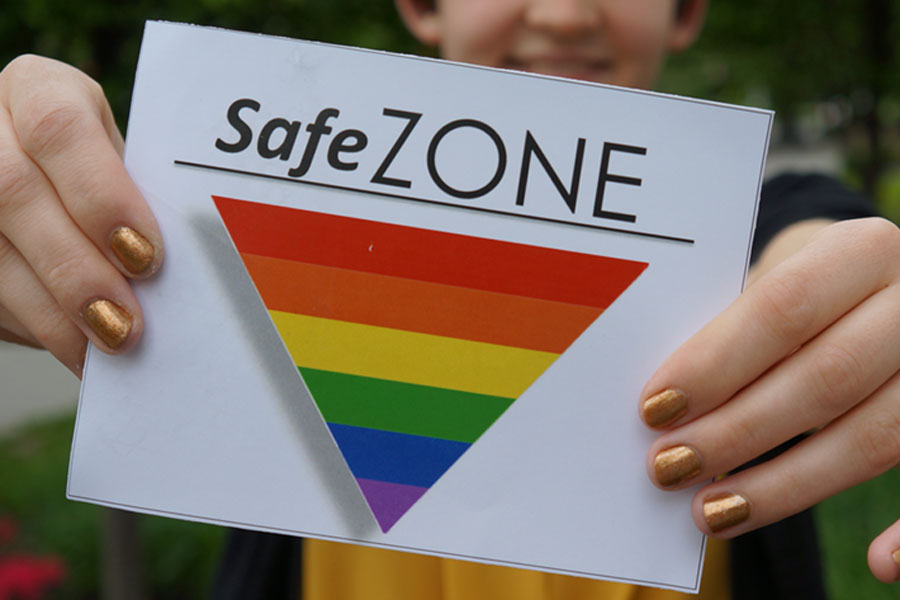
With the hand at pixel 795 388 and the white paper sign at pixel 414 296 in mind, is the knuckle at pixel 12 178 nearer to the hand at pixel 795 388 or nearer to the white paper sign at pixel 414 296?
the white paper sign at pixel 414 296

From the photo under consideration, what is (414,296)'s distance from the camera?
1.00 m

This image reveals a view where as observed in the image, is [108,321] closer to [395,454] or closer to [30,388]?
[395,454]

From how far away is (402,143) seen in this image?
3.23 ft

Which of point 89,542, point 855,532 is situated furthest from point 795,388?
point 89,542

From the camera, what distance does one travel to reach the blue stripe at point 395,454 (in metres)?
1.00

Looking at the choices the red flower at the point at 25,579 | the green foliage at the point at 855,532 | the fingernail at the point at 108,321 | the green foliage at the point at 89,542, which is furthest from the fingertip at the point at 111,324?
the green foliage at the point at 855,532

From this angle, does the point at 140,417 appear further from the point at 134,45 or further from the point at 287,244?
the point at 134,45

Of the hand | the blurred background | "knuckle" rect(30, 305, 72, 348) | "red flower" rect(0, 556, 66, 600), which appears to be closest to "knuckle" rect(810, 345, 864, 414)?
the hand

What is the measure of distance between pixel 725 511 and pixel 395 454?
16.4 inches

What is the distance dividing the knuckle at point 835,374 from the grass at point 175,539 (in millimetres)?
2701

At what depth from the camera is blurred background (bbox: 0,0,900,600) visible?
2.36 m

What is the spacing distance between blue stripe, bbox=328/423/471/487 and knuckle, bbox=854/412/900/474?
481 millimetres

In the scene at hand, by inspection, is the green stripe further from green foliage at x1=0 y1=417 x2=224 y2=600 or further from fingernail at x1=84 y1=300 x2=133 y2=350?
green foliage at x1=0 y1=417 x2=224 y2=600

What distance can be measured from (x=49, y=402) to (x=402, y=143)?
5.99 metres
